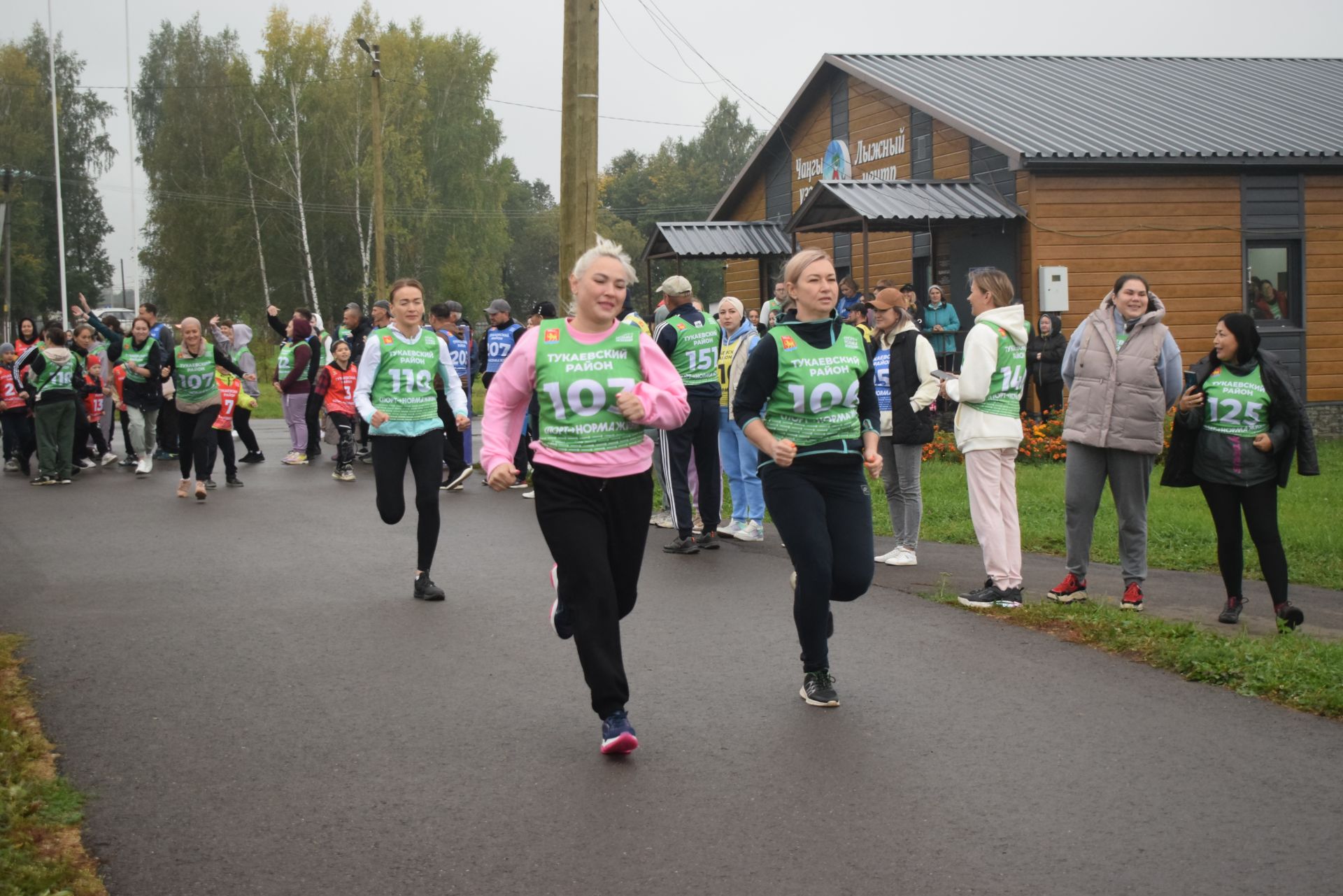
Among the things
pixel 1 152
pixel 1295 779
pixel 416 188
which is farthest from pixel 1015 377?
pixel 1 152

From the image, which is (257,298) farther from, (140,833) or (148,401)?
(140,833)

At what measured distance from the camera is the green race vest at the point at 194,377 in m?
14.4

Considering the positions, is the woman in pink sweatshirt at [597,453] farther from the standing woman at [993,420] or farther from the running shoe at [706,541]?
the running shoe at [706,541]

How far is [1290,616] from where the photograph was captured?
791cm

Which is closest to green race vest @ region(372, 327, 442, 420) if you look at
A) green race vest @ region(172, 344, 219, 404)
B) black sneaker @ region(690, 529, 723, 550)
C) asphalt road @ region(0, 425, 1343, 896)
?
asphalt road @ region(0, 425, 1343, 896)

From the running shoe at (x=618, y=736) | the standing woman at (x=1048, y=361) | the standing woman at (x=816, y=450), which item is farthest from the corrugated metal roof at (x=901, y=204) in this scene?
the running shoe at (x=618, y=736)

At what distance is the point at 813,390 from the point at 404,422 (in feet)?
11.9

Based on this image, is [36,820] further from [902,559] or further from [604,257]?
[902,559]

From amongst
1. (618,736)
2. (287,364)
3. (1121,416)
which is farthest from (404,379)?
(287,364)

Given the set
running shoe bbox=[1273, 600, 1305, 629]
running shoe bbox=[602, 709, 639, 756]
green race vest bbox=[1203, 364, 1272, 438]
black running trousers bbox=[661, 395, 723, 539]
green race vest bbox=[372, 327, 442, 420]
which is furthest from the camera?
black running trousers bbox=[661, 395, 723, 539]

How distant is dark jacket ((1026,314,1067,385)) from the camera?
60.7 feet

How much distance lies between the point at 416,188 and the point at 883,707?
5559 cm

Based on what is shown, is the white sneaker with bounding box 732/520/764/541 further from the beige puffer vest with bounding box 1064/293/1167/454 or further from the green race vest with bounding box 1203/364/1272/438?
the green race vest with bounding box 1203/364/1272/438

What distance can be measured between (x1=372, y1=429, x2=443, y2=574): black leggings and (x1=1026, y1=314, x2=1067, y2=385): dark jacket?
11321mm
